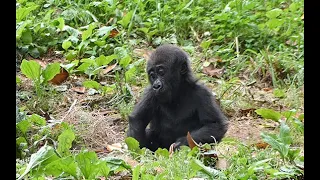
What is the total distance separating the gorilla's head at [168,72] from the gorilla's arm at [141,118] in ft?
0.50

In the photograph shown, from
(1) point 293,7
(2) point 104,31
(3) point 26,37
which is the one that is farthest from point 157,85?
(1) point 293,7

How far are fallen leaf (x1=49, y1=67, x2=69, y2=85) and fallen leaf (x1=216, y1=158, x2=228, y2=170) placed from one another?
1927 millimetres

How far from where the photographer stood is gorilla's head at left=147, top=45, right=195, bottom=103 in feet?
12.1

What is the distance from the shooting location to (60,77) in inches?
177

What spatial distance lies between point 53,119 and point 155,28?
1.63 metres

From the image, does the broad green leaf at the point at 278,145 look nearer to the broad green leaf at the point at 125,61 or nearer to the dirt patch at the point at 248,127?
the dirt patch at the point at 248,127

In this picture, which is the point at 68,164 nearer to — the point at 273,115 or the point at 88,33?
the point at 273,115

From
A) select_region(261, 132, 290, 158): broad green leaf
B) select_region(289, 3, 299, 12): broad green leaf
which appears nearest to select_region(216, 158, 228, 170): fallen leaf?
select_region(261, 132, 290, 158): broad green leaf

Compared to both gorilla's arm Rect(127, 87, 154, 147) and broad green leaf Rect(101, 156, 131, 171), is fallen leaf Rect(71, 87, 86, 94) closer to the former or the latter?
gorilla's arm Rect(127, 87, 154, 147)

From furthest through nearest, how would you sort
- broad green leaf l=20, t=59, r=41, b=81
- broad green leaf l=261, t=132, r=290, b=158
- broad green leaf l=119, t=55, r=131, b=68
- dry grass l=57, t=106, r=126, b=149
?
broad green leaf l=119, t=55, r=131, b=68, broad green leaf l=20, t=59, r=41, b=81, dry grass l=57, t=106, r=126, b=149, broad green leaf l=261, t=132, r=290, b=158

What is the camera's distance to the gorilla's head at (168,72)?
368 cm
